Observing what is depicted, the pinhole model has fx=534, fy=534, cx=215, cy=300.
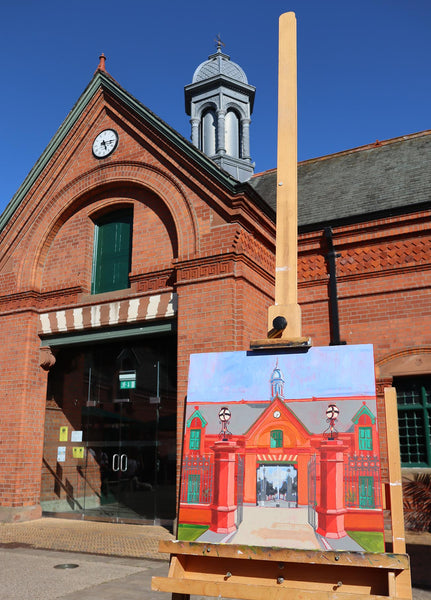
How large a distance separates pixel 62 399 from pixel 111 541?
4.42 meters

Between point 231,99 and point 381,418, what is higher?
point 231,99

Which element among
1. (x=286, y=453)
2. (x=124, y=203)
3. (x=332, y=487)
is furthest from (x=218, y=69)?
(x=332, y=487)

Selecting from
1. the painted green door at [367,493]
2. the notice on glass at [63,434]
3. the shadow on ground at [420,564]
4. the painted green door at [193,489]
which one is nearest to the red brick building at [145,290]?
the notice on glass at [63,434]

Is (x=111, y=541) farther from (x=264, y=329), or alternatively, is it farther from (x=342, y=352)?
(x=342, y=352)

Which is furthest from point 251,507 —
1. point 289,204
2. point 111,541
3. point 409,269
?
point 409,269

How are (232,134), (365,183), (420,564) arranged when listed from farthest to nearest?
(232,134), (365,183), (420,564)

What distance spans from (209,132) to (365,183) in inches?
320

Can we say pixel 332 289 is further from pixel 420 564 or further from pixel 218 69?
pixel 218 69

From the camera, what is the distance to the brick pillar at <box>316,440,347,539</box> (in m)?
4.33

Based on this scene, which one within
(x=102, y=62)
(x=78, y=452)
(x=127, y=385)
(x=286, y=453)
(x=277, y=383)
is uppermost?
(x=102, y=62)

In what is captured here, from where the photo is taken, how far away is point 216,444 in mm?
4938

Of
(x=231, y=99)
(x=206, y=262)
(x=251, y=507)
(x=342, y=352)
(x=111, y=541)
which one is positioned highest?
(x=231, y=99)

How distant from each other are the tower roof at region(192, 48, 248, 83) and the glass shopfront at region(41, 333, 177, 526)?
1272 cm

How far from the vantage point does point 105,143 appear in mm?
12703
